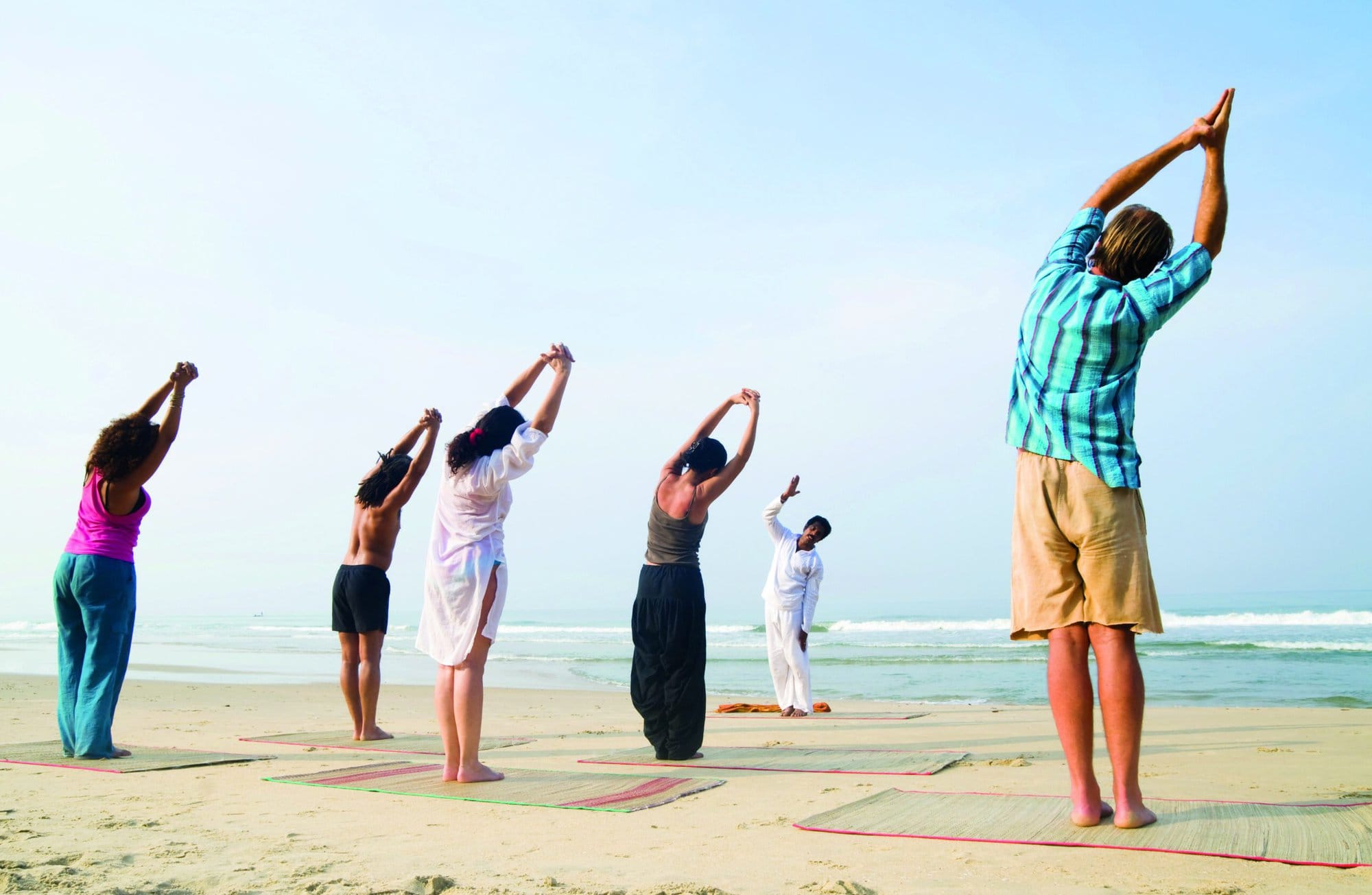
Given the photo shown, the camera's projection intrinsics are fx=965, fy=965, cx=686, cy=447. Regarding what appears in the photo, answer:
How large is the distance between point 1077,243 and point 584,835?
280 cm

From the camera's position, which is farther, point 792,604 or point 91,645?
point 792,604

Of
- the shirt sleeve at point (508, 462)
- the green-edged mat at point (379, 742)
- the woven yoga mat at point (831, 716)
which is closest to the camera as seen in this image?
the shirt sleeve at point (508, 462)

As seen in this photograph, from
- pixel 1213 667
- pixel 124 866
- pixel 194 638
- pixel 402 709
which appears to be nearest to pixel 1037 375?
pixel 124 866

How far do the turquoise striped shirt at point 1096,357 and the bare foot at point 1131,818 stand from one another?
1.06m

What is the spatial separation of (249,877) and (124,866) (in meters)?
0.43

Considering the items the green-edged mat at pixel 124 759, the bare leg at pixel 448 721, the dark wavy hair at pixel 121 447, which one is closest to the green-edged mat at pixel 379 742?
the green-edged mat at pixel 124 759

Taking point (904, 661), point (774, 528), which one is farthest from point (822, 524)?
point (904, 661)

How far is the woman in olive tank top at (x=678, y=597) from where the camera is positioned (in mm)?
5645

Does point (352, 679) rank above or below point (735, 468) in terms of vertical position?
below

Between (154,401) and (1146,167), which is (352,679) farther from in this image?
(1146,167)

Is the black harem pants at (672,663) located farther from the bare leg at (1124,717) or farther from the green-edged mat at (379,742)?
the bare leg at (1124,717)

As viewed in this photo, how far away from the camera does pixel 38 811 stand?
381 centimetres

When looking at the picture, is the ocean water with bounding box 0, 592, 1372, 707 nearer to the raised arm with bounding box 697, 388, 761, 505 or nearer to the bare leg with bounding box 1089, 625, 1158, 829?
the raised arm with bounding box 697, 388, 761, 505

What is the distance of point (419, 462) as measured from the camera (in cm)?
627
